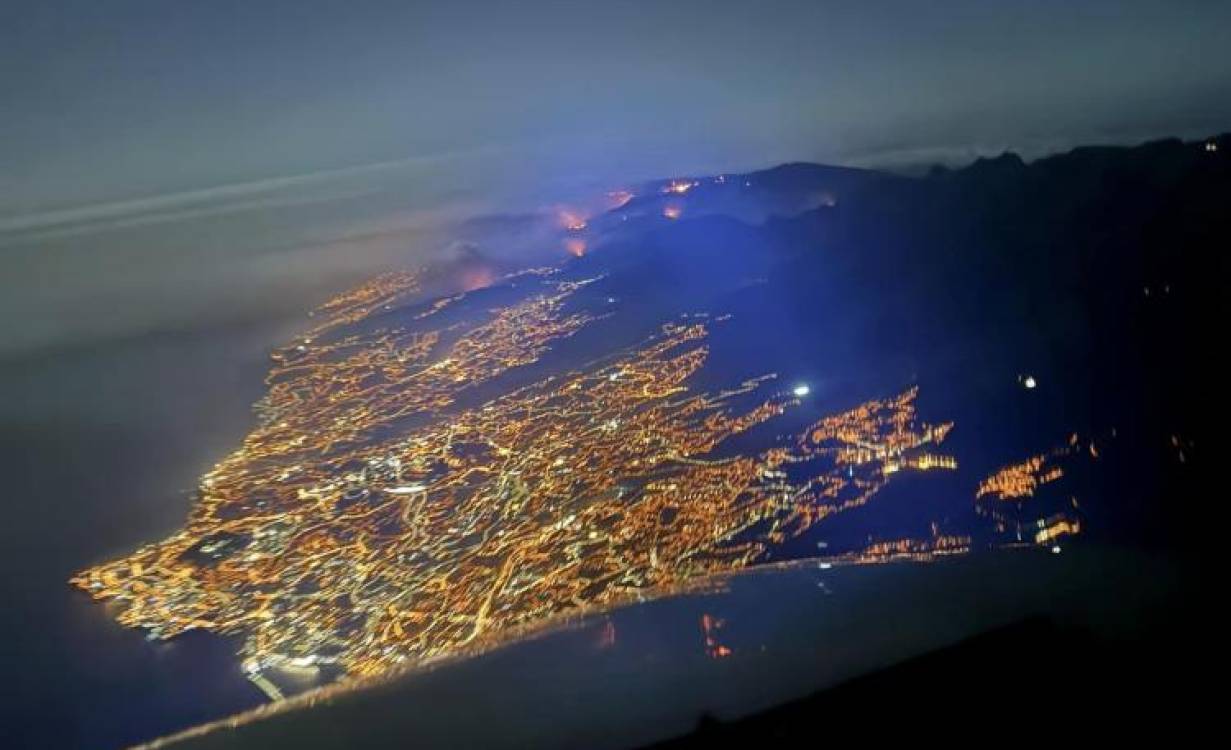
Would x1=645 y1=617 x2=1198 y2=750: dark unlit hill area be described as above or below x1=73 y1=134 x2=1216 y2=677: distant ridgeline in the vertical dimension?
above

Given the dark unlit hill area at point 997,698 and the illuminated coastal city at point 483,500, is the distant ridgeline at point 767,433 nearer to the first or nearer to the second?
the illuminated coastal city at point 483,500

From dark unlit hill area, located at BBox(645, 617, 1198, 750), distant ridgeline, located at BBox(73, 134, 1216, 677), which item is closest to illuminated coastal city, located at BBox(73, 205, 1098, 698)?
distant ridgeline, located at BBox(73, 134, 1216, 677)

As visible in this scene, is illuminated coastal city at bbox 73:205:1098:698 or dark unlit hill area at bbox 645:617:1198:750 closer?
dark unlit hill area at bbox 645:617:1198:750

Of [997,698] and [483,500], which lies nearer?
[997,698]

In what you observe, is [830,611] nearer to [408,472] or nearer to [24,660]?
[24,660]

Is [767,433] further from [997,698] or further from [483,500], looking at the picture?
[997,698]

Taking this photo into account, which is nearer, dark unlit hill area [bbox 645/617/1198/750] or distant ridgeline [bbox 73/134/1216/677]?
dark unlit hill area [bbox 645/617/1198/750]

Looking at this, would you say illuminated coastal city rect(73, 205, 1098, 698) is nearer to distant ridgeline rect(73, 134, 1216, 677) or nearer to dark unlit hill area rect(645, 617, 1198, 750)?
distant ridgeline rect(73, 134, 1216, 677)

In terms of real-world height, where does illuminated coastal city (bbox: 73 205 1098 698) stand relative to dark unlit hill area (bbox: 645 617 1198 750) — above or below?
below

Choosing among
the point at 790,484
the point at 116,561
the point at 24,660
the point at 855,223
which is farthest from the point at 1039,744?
the point at 855,223

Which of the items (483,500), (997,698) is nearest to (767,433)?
(483,500)

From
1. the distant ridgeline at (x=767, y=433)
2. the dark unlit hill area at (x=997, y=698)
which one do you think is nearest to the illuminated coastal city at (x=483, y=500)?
the distant ridgeline at (x=767, y=433)
